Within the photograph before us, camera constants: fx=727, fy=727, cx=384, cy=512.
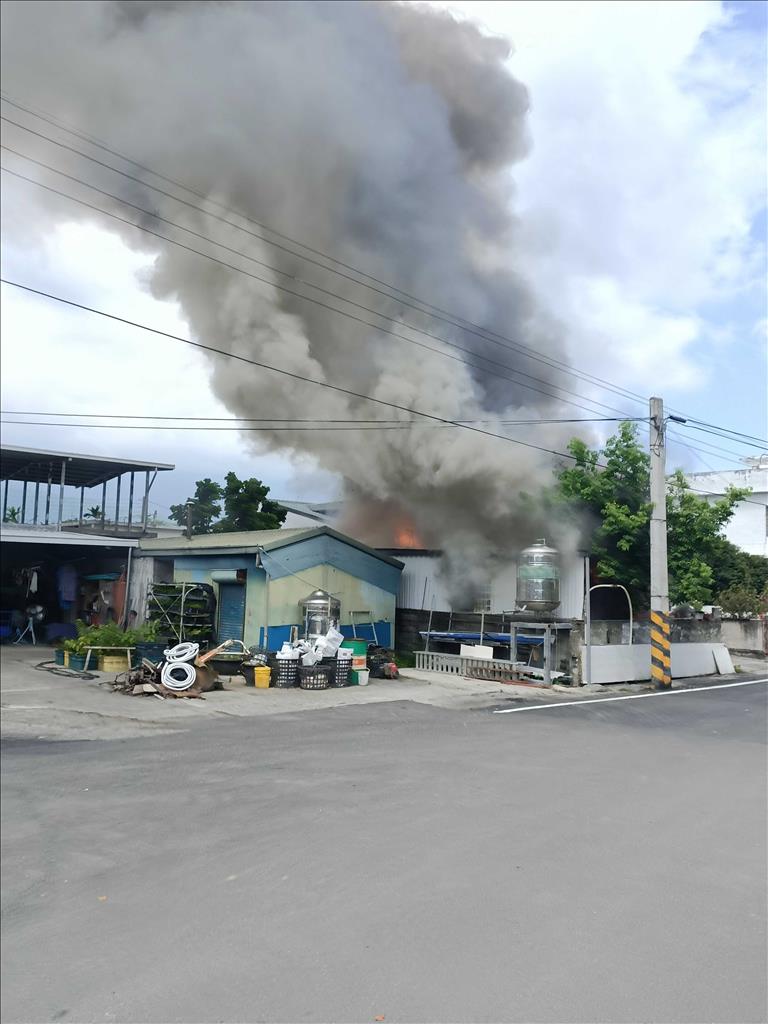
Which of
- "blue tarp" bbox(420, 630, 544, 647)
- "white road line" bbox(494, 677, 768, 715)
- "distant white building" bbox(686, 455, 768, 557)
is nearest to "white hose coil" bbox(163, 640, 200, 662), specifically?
"white road line" bbox(494, 677, 768, 715)

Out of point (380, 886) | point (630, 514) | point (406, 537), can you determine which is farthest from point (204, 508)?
point (380, 886)

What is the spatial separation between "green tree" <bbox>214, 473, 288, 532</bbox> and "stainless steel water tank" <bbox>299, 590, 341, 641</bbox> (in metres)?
12.6

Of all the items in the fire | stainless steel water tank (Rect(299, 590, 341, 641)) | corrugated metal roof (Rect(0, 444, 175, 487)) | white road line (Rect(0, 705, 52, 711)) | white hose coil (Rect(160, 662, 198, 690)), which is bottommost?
white road line (Rect(0, 705, 52, 711))

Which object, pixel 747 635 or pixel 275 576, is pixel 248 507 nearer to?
pixel 275 576

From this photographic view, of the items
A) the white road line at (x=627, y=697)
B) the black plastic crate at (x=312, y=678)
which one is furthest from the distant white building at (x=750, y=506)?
the black plastic crate at (x=312, y=678)

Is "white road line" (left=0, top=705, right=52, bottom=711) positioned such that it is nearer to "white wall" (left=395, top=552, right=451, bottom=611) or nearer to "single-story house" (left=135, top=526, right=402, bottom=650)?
"single-story house" (left=135, top=526, right=402, bottom=650)

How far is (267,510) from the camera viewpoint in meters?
28.7

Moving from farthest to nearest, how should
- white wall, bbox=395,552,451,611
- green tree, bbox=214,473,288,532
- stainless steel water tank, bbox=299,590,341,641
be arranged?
green tree, bbox=214,473,288,532 → white wall, bbox=395,552,451,611 → stainless steel water tank, bbox=299,590,341,641

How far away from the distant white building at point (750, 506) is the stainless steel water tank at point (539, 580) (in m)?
22.2

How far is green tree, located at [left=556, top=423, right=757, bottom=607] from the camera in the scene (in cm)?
1739

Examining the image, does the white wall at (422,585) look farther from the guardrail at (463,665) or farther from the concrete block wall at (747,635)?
the concrete block wall at (747,635)

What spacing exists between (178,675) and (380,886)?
28.2 ft

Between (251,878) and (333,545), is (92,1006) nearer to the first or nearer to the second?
(251,878)

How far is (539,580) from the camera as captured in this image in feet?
52.6
